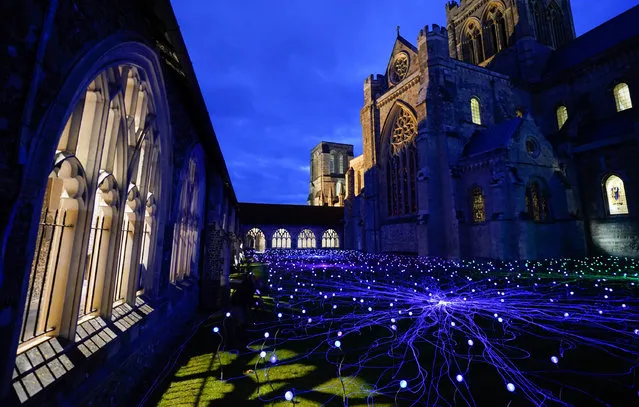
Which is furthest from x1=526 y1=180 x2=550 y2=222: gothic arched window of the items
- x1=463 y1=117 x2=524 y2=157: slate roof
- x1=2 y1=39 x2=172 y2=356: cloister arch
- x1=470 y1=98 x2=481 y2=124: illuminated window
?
x1=2 y1=39 x2=172 y2=356: cloister arch

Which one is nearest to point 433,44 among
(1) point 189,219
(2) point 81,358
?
(1) point 189,219

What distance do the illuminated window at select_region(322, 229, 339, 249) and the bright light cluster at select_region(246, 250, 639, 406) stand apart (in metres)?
25.3

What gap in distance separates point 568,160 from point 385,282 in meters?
15.9

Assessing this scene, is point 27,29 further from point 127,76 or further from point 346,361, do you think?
point 346,361

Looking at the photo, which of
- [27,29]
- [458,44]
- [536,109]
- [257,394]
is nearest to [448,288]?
[257,394]

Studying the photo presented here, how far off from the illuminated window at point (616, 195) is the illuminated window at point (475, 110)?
809 cm

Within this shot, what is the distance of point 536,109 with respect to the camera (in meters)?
22.7

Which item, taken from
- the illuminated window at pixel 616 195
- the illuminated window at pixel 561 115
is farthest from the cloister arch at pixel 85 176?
the illuminated window at pixel 561 115

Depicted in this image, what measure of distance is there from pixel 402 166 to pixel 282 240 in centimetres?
1652

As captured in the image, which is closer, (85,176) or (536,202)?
(85,176)

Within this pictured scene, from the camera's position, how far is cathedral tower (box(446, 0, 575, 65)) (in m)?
25.4

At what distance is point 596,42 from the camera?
21.9 meters

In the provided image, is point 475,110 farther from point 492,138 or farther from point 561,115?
point 561,115

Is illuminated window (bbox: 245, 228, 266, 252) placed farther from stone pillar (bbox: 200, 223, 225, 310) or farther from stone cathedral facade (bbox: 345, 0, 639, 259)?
stone pillar (bbox: 200, 223, 225, 310)
